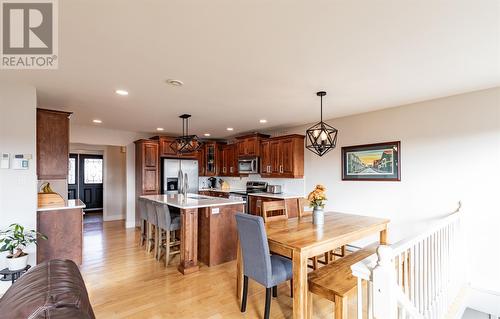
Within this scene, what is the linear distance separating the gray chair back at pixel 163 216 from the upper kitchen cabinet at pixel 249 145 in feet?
9.14

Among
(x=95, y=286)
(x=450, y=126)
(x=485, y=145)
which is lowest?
(x=95, y=286)

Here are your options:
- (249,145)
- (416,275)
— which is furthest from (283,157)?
(416,275)

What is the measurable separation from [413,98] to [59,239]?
529 cm

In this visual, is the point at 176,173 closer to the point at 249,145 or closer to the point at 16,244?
the point at 249,145

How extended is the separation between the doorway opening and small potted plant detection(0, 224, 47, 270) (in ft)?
19.1

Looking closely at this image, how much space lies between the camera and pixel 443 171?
11.3 feet

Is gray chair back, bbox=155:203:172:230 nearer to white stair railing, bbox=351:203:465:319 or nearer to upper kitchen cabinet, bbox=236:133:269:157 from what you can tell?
white stair railing, bbox=351:203:465:319

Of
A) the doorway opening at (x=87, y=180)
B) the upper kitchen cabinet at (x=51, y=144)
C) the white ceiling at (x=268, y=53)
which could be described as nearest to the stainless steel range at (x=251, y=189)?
the white ceiling at (x=268, y=53)

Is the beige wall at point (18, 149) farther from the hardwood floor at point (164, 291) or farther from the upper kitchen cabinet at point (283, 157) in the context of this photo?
the upper kitchen cabinet at point (283, 157)

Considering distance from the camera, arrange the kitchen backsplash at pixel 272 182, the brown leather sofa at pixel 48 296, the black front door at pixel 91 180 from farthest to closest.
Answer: the black front door at pixel 91 180 → the kitchen backsplash at pixel 272 182 → the brown leather sofa at pixel 48 296

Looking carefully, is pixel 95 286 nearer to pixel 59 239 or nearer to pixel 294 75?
pixel 59 239

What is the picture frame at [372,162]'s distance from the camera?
155 inches

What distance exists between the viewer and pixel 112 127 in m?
5.66

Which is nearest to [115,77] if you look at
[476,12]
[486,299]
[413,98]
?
[476,12]
